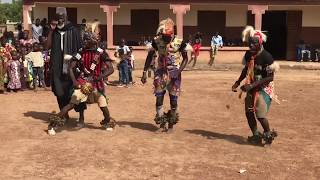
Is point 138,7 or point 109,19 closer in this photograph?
point 109,19

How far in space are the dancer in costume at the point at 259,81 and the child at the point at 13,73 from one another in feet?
22.5

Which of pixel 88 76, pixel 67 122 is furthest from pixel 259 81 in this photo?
pixel 67 122

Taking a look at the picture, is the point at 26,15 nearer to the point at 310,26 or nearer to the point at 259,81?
the point at 310,26

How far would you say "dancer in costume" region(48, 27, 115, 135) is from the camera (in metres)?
8.12

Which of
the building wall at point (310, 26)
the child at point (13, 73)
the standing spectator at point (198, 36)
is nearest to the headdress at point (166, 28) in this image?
the child at point (13, 73)

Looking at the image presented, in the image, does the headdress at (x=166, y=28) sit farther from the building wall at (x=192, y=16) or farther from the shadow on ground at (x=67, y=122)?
the building wall at (x=192, y=16)

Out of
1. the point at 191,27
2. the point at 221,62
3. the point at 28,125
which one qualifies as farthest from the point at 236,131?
the point at 191,27

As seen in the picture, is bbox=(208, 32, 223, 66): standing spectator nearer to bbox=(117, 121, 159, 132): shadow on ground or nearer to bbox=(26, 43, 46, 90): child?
bbox=(26, 43, 46, 90): child

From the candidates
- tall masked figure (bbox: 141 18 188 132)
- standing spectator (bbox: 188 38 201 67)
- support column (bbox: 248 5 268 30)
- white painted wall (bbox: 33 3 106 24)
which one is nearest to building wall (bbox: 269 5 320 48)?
support column (bbox: 248 5 268 30)

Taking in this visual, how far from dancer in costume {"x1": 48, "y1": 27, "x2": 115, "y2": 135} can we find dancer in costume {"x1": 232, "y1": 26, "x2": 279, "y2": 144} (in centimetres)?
208

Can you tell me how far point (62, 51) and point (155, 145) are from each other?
2268mm

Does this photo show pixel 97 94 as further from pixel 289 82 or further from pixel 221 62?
pixel 221 62

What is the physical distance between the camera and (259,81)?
7.63 meters

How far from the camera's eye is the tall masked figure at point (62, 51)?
8.62 meters
